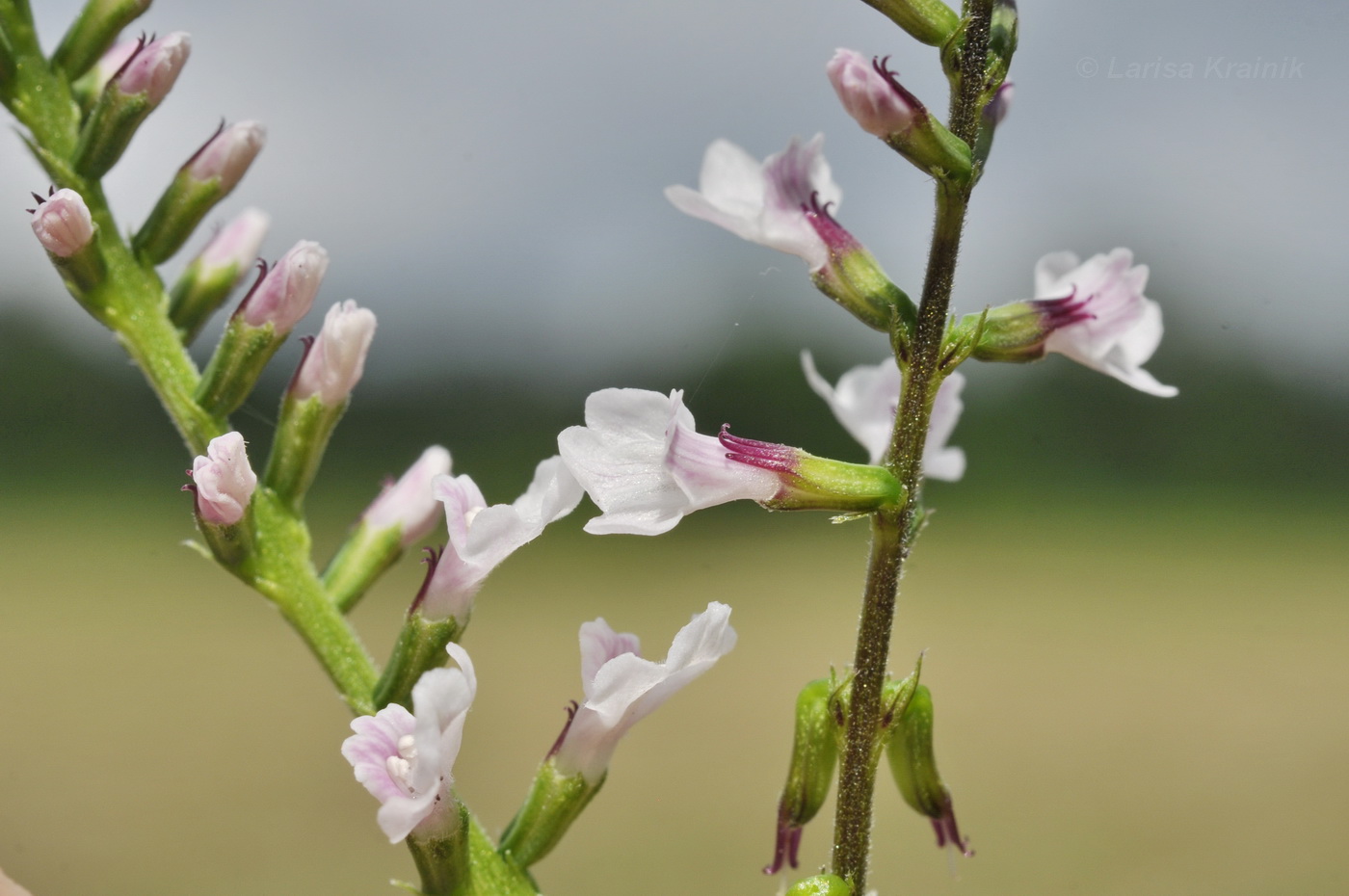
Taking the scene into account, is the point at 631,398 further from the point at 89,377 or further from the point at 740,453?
the point at 89,377

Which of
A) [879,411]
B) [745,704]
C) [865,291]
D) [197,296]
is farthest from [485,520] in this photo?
[745,704]

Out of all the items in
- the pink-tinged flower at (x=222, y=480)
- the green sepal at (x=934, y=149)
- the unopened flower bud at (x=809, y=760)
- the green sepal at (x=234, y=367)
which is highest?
the green sepal at (x=934, y=149)

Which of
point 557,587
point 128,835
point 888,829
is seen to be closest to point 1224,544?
point 557,587

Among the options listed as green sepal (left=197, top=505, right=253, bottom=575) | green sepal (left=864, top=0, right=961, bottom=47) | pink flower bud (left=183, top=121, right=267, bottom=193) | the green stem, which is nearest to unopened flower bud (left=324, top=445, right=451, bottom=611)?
green sepal (left=197, top=505, right=253, bottom=575)

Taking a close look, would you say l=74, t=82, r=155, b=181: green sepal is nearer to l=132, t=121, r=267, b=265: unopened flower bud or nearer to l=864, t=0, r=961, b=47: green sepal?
l=132, t=121, r=267, b=265: unopened flower bud


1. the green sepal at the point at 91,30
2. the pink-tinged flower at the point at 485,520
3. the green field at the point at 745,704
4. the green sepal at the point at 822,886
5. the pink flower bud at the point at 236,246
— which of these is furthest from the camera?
the green field at the point at 745,704

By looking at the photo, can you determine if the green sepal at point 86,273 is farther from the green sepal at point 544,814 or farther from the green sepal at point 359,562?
the green sepal at point 544,814

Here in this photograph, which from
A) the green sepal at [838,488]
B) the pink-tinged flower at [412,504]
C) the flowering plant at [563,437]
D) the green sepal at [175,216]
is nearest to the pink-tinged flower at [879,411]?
the flowering plant at [563,437]

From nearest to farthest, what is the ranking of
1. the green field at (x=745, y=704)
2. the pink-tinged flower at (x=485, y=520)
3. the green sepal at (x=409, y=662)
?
the pink-tinged flower at (x=485, y=520) → the green sepal at (x=409, y=662) → the green field at (x=745, y=704)
